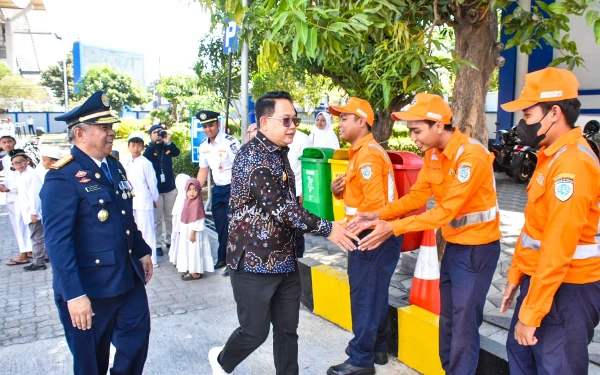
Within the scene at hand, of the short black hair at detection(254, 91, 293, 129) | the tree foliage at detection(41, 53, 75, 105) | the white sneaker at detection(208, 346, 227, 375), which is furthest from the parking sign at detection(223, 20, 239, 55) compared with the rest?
the tree foliage at detection(41, 53, 75, 105)

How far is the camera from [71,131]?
9.70 feet

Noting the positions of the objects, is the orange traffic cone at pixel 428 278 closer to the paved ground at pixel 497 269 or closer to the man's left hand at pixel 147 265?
the paved ground at pixel 497 269

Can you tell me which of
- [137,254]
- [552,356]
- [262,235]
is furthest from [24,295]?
[552,356]

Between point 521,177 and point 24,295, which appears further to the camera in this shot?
point 521,177

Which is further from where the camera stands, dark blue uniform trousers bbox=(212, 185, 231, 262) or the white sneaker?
dark blue uniform trousers bbox=(212, 185, 231, 262)

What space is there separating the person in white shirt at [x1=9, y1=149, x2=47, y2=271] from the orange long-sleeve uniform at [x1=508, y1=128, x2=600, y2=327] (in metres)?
6.26

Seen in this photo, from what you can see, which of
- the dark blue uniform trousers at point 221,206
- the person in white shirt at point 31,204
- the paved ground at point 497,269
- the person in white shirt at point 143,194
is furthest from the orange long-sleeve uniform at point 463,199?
the person in white shirt at point 31,204

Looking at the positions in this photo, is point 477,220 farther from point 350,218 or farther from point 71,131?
point 71,131

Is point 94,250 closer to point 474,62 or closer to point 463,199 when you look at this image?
point 463,199

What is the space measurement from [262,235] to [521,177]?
10.3 m

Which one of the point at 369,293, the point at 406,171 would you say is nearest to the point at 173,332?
the point at 369,293

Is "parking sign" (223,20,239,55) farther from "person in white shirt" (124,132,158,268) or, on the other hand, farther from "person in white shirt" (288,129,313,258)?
"person in white shirt" (124,132,158,268)

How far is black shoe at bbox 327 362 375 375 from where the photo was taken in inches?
143

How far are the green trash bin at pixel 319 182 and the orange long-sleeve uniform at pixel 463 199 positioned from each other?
52.4 inches
